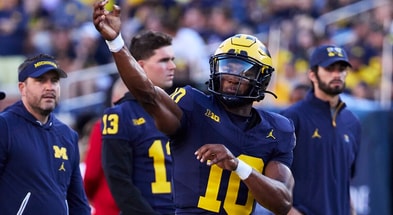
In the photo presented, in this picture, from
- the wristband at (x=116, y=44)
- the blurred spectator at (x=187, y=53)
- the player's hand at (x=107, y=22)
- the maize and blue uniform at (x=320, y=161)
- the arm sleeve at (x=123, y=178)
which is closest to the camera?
the player's hand at (x=107, y=22)

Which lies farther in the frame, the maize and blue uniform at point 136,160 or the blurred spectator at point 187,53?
the blurred spectator at point 187,53

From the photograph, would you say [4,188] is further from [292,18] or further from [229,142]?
[292,18]

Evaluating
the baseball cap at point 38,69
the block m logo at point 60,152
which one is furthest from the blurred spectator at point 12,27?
the block m logo at point 60,152

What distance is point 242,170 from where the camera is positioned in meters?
4.52

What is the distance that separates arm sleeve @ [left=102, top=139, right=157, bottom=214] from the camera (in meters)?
6.25

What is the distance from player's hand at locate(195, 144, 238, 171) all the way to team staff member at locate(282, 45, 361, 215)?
2.18 meters

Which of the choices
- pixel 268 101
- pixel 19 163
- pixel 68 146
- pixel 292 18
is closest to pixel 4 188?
pixel 19 163

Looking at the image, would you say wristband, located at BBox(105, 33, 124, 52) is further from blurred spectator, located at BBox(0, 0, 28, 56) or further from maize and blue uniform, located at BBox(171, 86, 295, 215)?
blurred spectator, located at BBox(0, 0, 28, 56)

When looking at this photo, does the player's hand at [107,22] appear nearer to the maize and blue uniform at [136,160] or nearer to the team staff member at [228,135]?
the team staff member at [228,135]

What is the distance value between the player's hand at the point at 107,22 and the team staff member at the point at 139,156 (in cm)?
191

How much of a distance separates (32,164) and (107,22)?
1436mm

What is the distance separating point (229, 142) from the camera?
4.86 metres

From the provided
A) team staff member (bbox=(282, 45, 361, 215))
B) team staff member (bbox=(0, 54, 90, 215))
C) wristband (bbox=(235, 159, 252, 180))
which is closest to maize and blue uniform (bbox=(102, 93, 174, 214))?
team staff member (bbox=(0, 54, 90, 215))

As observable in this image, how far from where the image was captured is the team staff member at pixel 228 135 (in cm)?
475
